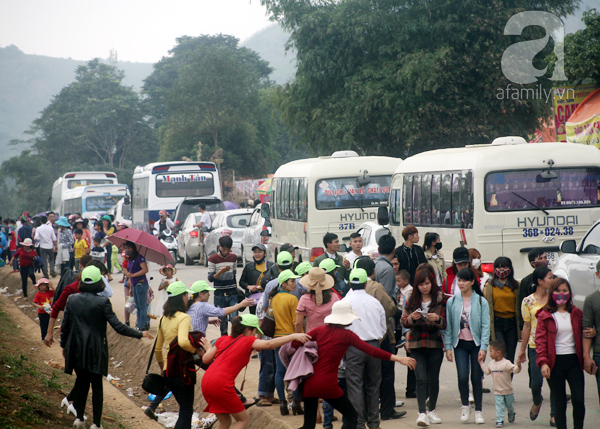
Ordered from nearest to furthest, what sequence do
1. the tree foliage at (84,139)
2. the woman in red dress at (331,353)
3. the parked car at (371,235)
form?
1. the woman in red dress at (331,353)
2. the parked car at (371,235)
3. the tree foliage at (84,139)

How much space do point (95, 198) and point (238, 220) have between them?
2219cm

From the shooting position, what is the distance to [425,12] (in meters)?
28.1

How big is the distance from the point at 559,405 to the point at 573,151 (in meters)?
7.83

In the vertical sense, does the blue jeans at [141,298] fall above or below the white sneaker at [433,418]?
above

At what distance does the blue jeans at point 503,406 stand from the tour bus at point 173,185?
946 inches

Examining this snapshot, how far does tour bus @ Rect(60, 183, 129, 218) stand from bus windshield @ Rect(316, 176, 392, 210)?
2675cm

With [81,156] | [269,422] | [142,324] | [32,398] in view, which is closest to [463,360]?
Answer: [269,422]

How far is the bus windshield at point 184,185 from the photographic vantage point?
3105cm

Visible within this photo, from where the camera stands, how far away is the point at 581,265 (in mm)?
9523

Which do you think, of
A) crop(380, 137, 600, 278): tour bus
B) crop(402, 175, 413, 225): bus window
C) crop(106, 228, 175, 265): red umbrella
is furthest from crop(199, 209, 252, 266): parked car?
crop(380, 137, 600, 278): tour bus

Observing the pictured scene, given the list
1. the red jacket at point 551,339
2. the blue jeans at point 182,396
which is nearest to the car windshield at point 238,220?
the blue jeans at point 182,396

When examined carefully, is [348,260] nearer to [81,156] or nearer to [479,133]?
[479,133]

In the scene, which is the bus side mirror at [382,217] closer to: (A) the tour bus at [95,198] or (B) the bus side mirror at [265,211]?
(B) the bus side mirror at [265,211]

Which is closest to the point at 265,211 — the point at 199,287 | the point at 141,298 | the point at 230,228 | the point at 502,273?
the point at 230,228
